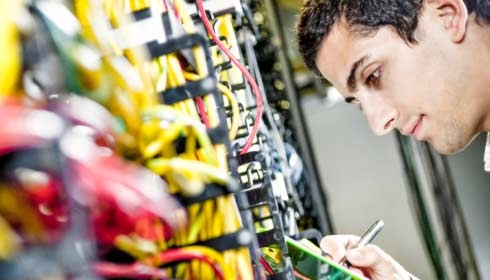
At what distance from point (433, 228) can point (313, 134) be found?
818 millimetres

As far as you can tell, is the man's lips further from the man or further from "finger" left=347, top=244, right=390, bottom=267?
"finger" left=347, top=244, right=390, bottom=267

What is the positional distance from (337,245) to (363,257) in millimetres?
65

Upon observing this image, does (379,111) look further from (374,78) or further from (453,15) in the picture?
(453,15)

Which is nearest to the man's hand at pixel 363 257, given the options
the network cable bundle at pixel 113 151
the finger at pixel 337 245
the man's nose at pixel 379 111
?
the finger at pixel 337 245

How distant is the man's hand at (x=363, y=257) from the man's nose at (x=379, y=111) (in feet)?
0.86

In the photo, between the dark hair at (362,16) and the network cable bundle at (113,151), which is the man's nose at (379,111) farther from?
the network cable bundle at (113,151)

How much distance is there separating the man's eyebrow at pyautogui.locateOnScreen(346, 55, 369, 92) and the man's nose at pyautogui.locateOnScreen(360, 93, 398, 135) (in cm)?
4

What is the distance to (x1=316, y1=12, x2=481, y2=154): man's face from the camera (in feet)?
4.01

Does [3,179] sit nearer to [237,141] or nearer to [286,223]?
[237,141]

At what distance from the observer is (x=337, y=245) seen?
119 centimetres

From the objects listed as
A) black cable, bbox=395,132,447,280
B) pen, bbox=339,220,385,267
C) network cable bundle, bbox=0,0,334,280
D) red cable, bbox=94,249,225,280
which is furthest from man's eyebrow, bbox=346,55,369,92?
black cable, bbox=395,132,447,280

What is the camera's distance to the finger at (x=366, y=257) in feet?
3.91

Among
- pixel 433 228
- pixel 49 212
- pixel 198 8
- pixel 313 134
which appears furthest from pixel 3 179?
pixel 313 134

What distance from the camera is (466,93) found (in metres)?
1.26
